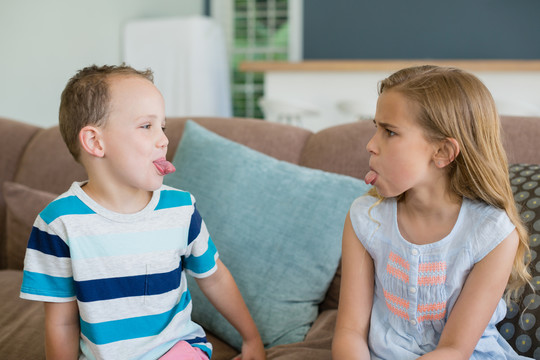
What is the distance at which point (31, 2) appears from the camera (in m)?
3.67

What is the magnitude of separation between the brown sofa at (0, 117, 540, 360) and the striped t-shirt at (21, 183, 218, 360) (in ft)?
1.10

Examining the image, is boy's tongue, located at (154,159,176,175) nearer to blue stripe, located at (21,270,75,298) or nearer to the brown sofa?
blue stripe, located at (21,270,75,298)

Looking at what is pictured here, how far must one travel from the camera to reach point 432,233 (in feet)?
3.66

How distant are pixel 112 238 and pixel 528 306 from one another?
2.75 ft

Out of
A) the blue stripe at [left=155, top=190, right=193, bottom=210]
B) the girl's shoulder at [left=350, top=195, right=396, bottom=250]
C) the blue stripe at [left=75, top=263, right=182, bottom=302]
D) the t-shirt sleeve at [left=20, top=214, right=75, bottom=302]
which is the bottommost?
the blue stripe at [left=75, top=263, right=182, bottom=302]

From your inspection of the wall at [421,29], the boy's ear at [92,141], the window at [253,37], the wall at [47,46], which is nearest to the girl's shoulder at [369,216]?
the boy's ear at [92,141]

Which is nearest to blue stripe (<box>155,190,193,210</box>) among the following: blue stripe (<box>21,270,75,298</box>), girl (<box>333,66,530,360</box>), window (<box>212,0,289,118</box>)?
blue stripe (<box>21,270,75,298</box>)

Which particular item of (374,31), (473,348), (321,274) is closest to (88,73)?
(321,274)

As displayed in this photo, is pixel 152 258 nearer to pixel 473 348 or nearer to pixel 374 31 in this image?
pixel 473 348

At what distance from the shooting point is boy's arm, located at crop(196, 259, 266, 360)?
1246 mm

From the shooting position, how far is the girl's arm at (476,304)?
1.02m

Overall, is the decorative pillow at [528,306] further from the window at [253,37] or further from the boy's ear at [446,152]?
the window at [253,37]

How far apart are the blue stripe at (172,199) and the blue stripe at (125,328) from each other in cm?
21

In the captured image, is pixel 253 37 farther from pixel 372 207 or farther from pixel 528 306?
pixel 528 306
